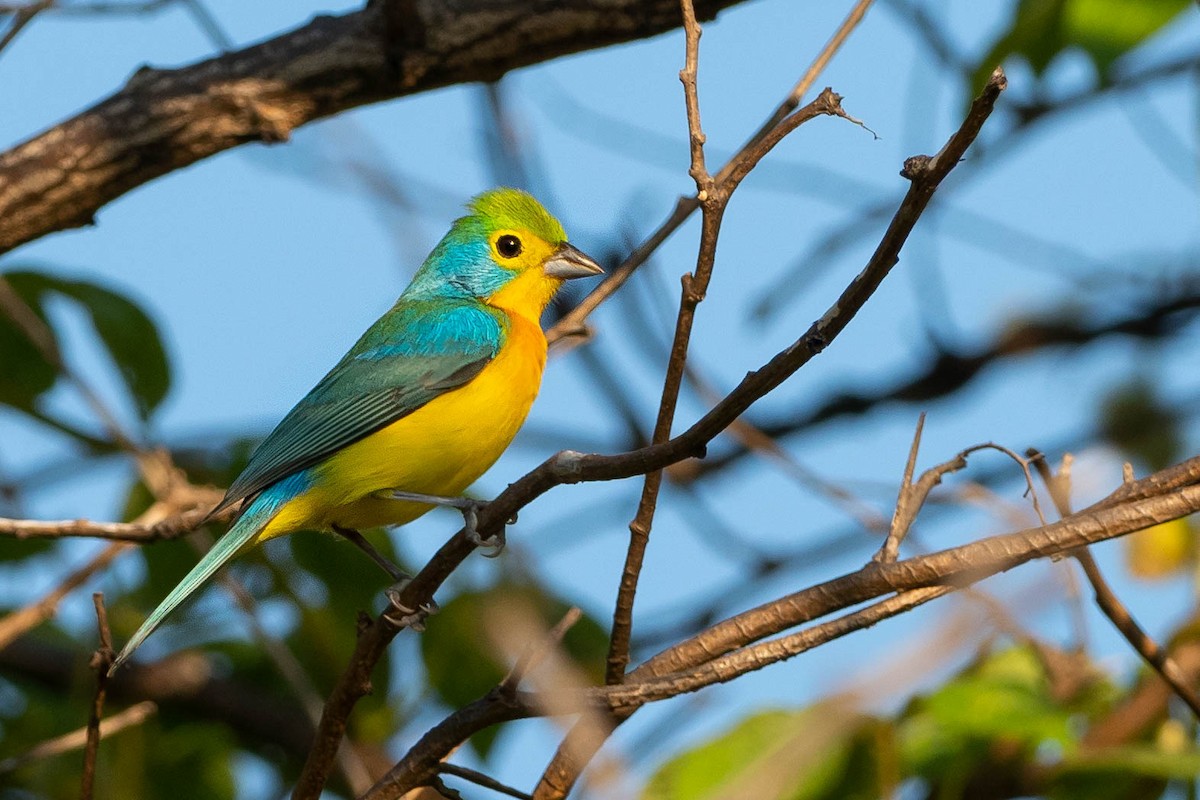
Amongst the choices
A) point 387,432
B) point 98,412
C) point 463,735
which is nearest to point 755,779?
point 463,735

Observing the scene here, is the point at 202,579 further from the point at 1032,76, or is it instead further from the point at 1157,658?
the point at 1032,76

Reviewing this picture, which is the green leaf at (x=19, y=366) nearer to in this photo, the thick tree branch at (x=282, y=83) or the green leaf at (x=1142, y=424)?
the thick tree branch at (x=282, y=83)

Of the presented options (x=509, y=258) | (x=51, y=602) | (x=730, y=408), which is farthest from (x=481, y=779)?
(x=509, y=258)

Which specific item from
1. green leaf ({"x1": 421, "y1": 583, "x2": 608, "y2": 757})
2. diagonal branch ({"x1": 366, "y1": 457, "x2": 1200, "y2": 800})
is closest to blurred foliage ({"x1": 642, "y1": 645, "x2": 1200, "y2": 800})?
diagonal branch ({"x1": 366, "y1": 457, "x2": 1200, "y2": 800})

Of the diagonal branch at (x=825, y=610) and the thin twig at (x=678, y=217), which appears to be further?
the thin twig at (x=678, y=217)

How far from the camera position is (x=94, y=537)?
3.40m

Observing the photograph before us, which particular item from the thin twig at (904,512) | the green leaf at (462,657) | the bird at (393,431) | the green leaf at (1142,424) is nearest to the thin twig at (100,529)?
the bird at (393,431)

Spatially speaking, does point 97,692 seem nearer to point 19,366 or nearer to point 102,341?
point 102,341

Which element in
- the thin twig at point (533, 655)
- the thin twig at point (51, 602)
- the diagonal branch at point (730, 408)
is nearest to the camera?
the diagonal branch at point (730, 408)

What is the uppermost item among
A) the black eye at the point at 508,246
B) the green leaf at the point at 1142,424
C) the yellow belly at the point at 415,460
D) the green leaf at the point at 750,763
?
the black eye at the point at 508,246

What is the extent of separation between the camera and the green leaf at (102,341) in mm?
4477

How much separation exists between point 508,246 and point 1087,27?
7.07ft

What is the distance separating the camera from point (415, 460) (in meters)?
4.18

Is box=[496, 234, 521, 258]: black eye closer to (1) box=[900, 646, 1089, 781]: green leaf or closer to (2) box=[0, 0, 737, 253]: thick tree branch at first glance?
(2) box=[0, 0, 737, 253]: thick tree branch
